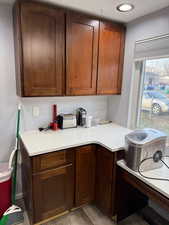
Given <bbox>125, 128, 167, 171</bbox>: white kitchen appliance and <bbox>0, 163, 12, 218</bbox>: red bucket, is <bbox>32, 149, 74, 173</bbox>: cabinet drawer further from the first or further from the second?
<bbox>125, 128, 167, 171</bbox>: white kitchen appliance

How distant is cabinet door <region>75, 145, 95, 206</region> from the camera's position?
1.83 meters

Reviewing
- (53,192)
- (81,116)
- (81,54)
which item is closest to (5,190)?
(53,192)

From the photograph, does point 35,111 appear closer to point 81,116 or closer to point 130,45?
point 81,116

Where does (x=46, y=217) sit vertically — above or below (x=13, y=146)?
below

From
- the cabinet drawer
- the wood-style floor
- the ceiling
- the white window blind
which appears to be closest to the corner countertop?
the cabinet drawer

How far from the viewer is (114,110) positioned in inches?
102

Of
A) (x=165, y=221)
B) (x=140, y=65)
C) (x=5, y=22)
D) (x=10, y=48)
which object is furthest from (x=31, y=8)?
(x=165, y=221)

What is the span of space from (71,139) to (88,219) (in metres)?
0.95

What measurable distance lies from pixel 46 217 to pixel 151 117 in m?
1.71

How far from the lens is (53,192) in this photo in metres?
1.73

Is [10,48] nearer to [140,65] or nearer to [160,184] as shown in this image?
[140,65]

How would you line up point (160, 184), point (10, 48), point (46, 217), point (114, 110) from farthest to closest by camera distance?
point (114, 110)
point (10, 48)
point (46, 217)
point (160, 184)

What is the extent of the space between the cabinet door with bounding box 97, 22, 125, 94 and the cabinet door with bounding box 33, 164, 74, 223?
113 cm

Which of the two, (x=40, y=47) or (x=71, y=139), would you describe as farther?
(x=71, y=139)
